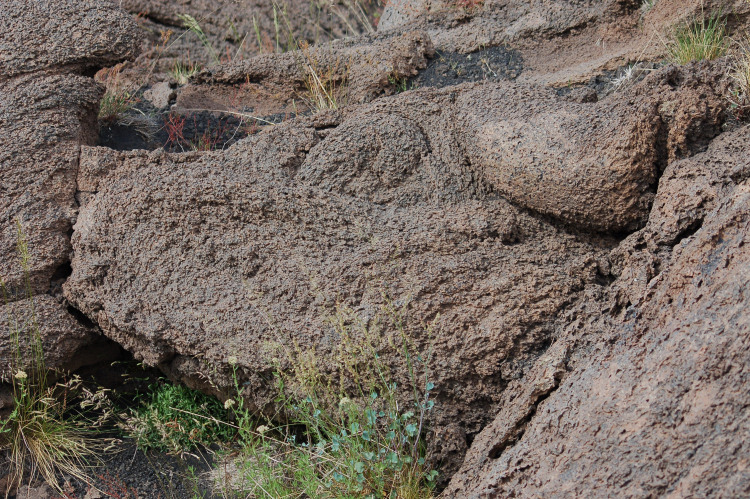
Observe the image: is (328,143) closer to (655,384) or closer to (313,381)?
(313,381)

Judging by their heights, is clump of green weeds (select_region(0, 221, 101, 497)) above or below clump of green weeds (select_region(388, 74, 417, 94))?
below

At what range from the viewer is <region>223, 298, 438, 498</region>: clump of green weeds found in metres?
2.76

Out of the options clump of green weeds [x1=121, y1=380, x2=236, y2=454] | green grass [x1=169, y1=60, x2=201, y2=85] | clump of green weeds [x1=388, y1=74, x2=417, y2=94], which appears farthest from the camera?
green grass [x1=169, y1=60, x2=201, y2=85]

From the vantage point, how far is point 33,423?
345 cm

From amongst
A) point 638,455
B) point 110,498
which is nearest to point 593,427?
point 638,455

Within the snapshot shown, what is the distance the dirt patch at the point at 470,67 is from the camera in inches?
173

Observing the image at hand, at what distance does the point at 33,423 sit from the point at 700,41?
12.7ft

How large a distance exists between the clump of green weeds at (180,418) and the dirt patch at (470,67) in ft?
7.06

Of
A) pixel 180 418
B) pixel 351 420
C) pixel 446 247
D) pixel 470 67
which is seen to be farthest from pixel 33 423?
pixel 470 67

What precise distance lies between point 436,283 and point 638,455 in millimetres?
1116

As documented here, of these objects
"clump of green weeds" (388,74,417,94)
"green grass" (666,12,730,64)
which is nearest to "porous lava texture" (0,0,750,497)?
"green grass" (666,12,730,64)

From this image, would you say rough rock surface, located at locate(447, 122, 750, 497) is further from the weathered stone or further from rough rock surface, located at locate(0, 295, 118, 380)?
the weathered stone

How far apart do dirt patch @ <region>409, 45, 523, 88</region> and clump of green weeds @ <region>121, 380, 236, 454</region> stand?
2152 millimetres

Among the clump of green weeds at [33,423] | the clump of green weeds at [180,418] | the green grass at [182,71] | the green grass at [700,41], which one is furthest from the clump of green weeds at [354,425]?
the green grass at [182,71]
